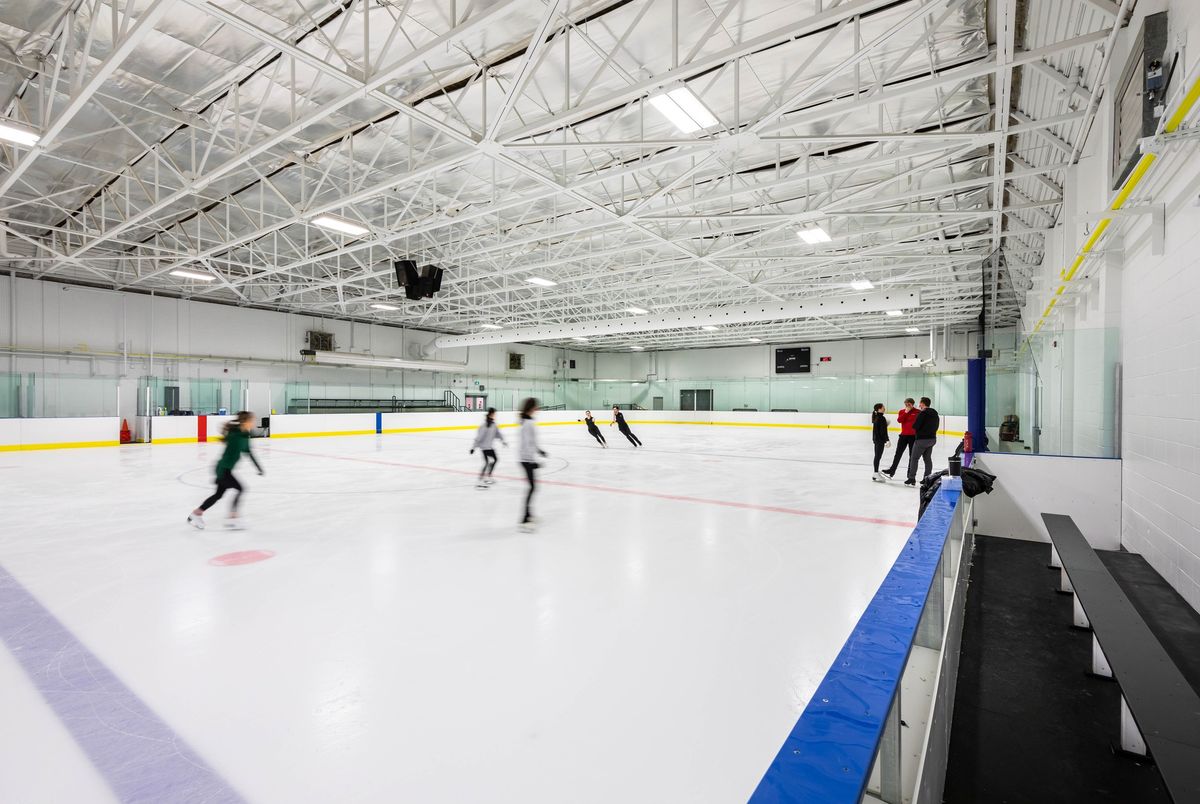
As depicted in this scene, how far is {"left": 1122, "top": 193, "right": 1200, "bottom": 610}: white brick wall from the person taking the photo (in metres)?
4.00

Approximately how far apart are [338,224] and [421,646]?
10.2 metres

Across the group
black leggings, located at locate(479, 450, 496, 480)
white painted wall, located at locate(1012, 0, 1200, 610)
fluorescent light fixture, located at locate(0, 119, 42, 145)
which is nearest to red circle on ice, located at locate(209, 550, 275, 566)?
black leggings, located at locate(479, 450, 496, 480)

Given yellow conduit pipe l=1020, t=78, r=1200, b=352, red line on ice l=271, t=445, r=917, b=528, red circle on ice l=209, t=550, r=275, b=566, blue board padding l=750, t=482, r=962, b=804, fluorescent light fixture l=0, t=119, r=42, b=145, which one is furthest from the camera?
fluorescent light fixture l=0, t=119, r=42, b=145

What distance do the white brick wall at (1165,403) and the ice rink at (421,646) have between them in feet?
6.56

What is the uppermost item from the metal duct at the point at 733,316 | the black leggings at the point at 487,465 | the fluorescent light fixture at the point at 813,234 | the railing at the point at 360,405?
the fluorescent light fixture at the point at 813,234

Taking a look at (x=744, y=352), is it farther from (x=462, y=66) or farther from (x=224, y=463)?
(x=224, y=463)

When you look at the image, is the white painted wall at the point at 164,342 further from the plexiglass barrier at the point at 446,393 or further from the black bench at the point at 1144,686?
the black bench at the point at 1144,686

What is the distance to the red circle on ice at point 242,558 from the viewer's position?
528 cm

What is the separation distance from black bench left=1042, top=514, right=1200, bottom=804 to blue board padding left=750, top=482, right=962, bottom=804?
71cm

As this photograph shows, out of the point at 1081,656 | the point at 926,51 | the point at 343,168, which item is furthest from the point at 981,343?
the point at 343,168

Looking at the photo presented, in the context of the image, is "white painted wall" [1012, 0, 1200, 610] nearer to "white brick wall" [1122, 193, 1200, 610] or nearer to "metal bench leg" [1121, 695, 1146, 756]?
"white brick wall" [1122, 193, 1200, 610]

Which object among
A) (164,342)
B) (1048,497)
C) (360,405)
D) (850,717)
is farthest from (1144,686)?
(360,405)

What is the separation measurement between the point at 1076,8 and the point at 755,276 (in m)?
13.5

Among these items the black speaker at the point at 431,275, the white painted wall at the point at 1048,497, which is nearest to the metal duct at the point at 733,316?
the black speaker at the point at 431,275
